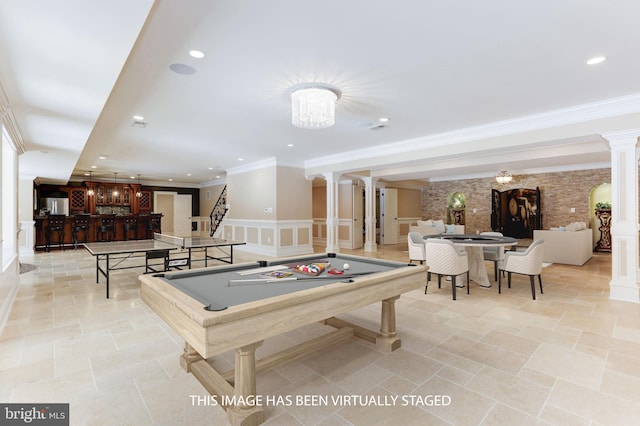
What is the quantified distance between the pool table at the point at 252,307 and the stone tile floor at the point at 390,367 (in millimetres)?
126

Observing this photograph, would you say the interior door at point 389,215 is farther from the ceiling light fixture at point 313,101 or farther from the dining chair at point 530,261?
the ceiling light fixture at point 313,101

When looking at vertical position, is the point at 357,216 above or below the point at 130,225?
above

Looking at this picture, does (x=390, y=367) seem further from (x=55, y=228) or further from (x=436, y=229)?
(x=55, y=228)

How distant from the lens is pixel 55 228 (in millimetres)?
9766

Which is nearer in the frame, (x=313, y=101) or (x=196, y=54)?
(x=196, y=54)

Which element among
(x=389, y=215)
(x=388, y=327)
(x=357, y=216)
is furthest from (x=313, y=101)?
(x=389, y=215)

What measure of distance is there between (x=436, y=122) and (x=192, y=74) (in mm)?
3725

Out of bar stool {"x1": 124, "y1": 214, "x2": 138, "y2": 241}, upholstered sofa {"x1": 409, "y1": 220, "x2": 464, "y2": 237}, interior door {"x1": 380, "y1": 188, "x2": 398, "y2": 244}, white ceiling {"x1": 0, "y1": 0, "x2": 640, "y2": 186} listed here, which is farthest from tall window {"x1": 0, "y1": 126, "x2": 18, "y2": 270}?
interior door {"x1": 380, "y1": 188, "x2": 398, "y2": 244}

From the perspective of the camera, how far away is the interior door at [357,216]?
10414 millimetres

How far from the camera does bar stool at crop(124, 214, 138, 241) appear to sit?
11125mm

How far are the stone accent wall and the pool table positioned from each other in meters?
9.80

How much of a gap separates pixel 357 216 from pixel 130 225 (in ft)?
27.1

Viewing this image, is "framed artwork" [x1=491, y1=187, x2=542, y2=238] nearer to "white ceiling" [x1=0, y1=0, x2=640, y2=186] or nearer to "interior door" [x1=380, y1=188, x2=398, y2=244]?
"interior door" [x1=380, y1=188, x2=398, y2=244]

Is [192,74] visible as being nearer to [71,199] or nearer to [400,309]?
[400,309]
